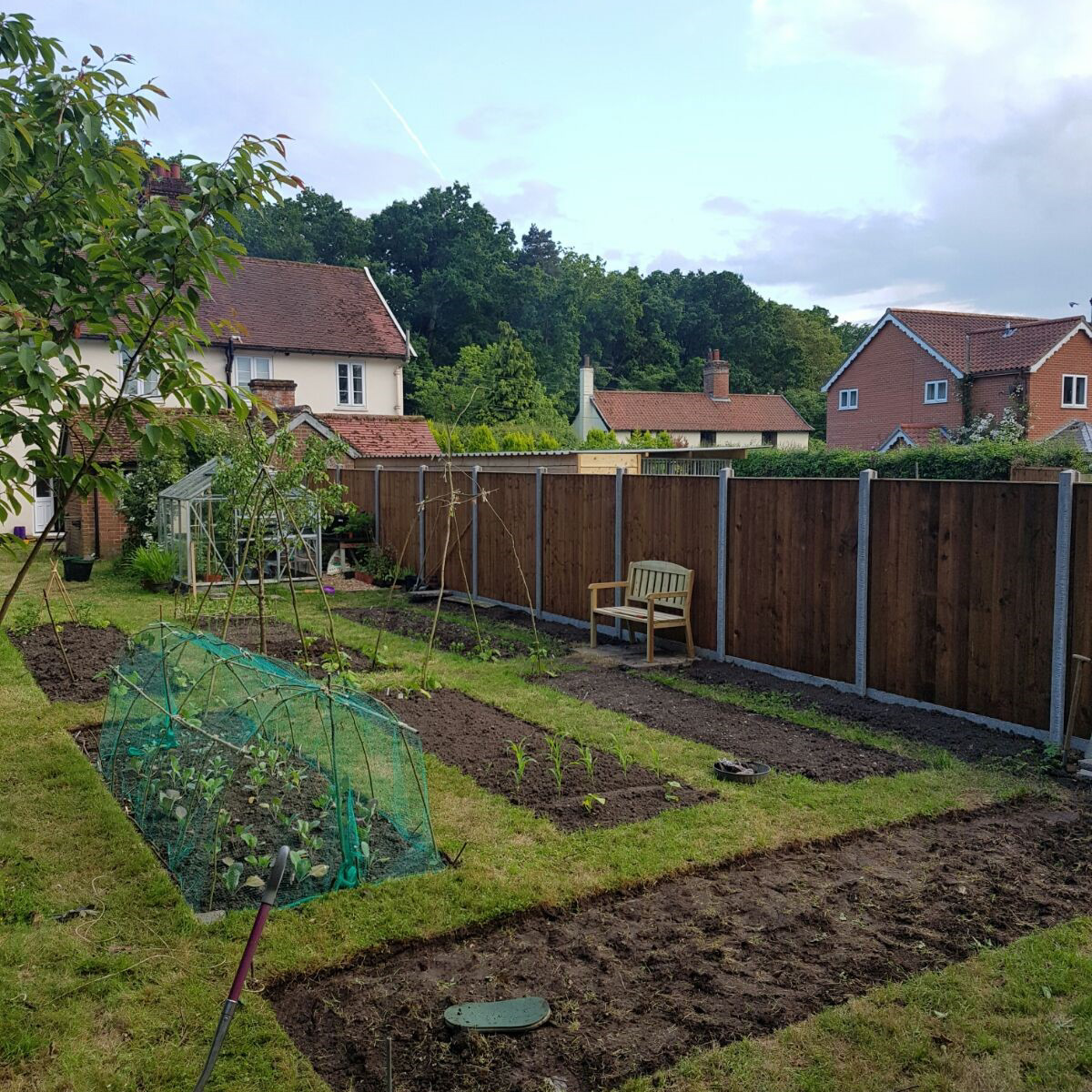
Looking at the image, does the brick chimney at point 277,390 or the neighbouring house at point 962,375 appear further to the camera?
the neighbouring house at point 962,375

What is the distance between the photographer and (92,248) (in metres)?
3.14

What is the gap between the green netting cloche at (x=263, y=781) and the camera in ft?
16.1

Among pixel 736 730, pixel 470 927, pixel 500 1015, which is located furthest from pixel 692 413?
pixel 500 1015

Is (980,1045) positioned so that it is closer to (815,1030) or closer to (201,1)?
(815,1030)

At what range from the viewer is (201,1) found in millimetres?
5395

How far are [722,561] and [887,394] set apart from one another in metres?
32.7

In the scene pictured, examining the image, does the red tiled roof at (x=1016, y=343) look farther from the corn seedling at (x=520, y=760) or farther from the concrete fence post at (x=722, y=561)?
the corn seedling at (x=520, y=760)

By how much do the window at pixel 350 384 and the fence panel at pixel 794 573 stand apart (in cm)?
2497

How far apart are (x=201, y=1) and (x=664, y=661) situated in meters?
6.93

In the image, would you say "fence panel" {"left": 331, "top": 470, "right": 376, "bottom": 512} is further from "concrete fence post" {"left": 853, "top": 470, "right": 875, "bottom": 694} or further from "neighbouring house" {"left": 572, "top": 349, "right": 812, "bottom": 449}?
"neighbouring house" {"left": 572, "top": 349, "right": 812, "bottom": 449}

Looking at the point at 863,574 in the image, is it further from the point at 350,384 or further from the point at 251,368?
the point at 350,384

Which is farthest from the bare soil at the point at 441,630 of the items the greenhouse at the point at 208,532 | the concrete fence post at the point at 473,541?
the greenhouse at the point at 208,532

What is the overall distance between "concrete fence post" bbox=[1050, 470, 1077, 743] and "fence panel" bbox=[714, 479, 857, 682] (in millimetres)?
1858

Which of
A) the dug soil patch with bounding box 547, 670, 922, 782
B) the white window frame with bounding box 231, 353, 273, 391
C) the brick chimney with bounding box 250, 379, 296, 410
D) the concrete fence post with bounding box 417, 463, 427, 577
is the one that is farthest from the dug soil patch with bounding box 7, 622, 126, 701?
the white window frame with bounding box 231, 353, 273, 391
